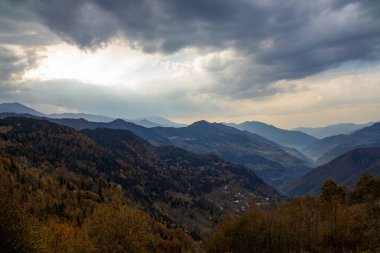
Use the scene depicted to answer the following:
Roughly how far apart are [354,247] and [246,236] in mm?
33384

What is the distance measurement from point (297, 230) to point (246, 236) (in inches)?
644

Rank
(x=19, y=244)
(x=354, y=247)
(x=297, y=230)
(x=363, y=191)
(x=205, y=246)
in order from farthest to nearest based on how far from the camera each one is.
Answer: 1. (x=363, y=191)
2. (x=205, y=246)
3. (x=297, y=230)
4. (x=354, y=247)
5. (x=19, y=244)

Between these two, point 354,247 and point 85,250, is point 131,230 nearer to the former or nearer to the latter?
point 85,250

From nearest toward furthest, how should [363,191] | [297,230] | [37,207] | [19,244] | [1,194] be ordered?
[19,244] → [1,194] → [297,230] → [363,191] → [37,207]

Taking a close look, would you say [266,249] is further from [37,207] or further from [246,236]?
[37,207]

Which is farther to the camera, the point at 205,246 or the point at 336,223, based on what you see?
the point at 205,246

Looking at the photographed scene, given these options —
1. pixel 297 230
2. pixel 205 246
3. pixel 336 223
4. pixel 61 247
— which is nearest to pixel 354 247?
pixel 336 223

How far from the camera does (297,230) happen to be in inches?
4033

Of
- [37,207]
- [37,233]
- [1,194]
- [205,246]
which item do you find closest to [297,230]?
[205,246]

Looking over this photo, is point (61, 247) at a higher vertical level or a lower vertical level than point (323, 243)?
lower

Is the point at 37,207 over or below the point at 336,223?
below

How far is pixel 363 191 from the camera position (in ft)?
483

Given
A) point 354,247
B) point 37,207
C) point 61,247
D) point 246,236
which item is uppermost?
point 354,247

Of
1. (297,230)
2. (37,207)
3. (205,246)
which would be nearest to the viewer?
(297,230)
